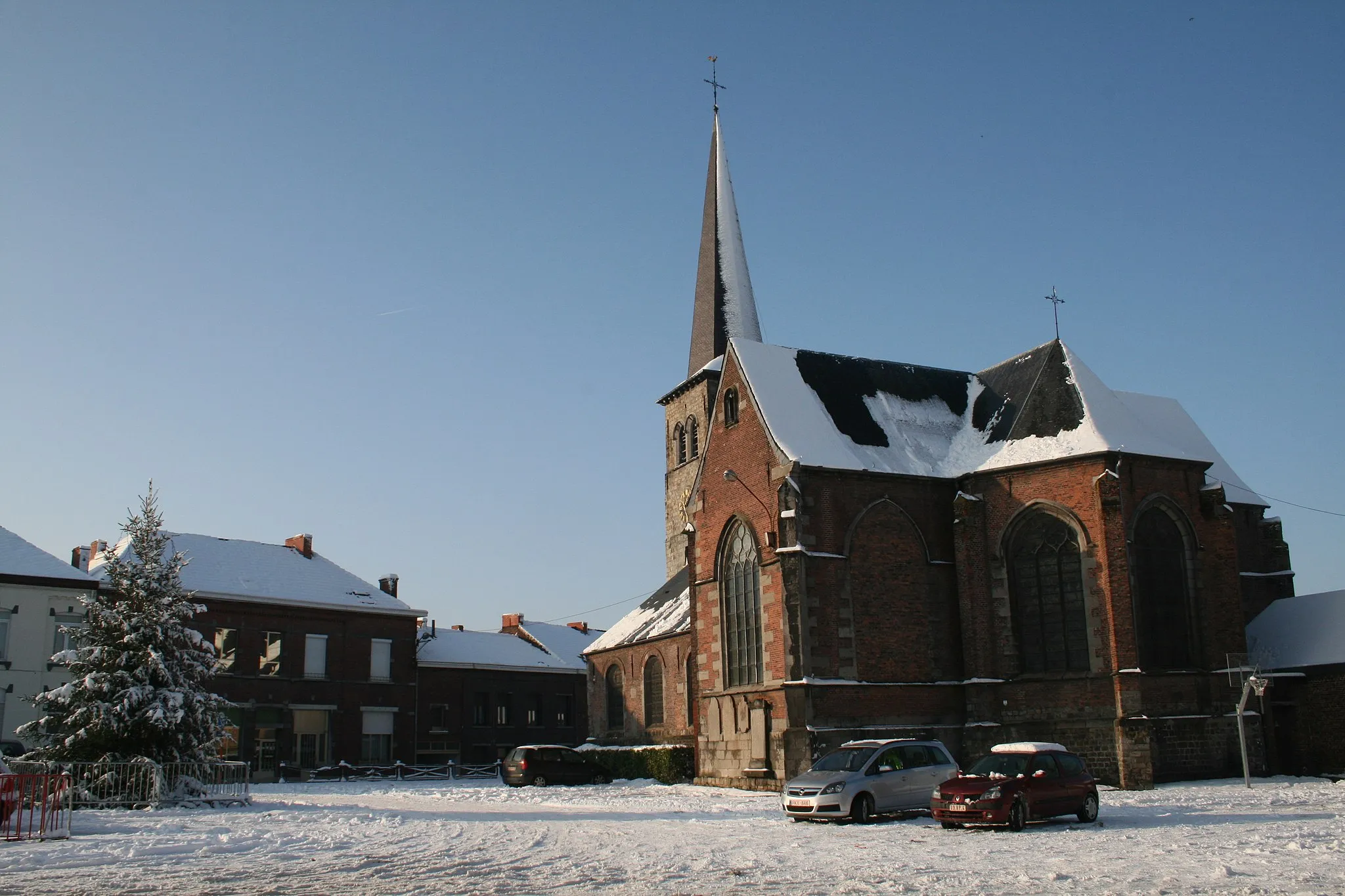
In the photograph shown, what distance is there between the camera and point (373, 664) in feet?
155

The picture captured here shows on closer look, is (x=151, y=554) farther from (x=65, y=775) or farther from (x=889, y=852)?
(x=889, y=852)

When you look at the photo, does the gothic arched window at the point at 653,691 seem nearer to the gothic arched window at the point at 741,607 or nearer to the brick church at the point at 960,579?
the brick church at the point at 960,579

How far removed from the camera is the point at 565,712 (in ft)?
180

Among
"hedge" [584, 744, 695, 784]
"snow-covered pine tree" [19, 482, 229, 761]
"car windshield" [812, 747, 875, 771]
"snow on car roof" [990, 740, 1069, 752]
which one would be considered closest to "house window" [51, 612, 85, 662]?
"snow-covered pine tree" [19, 482, 229, 761]

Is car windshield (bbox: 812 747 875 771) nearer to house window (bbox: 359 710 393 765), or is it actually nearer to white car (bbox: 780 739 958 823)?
white car (bbox: 780 739 958 823)

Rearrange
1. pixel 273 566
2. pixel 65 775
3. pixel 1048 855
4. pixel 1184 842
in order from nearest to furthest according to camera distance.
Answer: pixel 1048 855 → pixel 1184 842 → pixel 65 775 → pixel 273 566

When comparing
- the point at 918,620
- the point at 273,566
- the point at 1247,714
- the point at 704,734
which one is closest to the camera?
the point at 1247,714

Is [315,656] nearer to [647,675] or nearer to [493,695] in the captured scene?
[493,695]

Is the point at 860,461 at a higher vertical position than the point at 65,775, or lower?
higher

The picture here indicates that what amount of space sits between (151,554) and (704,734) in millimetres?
15066

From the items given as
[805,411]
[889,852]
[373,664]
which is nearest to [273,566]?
[373,664]

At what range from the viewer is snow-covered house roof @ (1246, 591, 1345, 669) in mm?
29688

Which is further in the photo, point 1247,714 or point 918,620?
point 918,620

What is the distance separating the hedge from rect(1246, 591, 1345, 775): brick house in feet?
50.7
